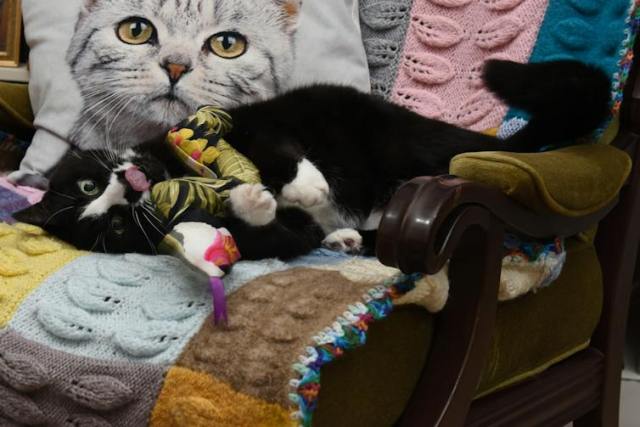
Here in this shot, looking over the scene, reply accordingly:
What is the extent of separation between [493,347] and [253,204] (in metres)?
0.37

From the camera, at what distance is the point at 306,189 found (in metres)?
1.02

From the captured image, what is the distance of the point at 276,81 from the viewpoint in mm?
1354

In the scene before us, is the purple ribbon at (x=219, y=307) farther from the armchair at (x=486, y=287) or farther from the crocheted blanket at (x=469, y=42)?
the crocheted blanket at (x=469, y=42)

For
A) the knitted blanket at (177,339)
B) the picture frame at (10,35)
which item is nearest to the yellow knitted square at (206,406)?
the knitted blanket at (177,339)

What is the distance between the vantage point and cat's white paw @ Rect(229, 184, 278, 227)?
924 millimetres

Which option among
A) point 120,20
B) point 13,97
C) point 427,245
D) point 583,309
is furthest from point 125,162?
point 583,309

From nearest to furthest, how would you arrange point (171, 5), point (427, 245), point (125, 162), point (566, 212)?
point (427, 245), point (566, 212), point (125, 162), point (171, 5)

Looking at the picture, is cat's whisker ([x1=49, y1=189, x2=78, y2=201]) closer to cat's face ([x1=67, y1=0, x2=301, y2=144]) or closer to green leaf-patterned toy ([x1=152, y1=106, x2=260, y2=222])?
green leaf-patterned toy ([x1=152, y1=106, x2=260, y2=222])

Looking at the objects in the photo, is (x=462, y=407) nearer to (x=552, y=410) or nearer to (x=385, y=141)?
(x=552, y=410)

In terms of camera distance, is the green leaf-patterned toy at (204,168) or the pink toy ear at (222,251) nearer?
the pink toy ear at (222,251)

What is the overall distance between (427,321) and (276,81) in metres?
0.67

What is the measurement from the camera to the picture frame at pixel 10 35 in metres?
1.59

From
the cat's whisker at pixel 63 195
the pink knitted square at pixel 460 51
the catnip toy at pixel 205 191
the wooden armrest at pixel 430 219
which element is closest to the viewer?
the wooden armrest at pixel 430 219

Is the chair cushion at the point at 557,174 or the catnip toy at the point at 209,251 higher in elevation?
the chair cushion at the point at 557,174
